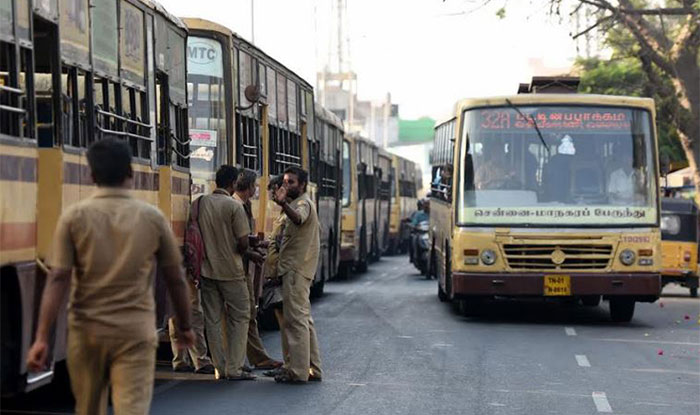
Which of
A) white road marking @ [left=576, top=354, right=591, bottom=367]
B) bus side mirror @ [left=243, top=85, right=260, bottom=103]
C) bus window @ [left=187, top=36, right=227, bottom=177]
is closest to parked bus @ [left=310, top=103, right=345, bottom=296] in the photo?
bus side mirror @ [left=243, top=85, right=260, bottom=103]

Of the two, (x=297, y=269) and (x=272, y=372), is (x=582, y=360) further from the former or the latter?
(x=297, y=269)

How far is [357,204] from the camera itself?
31.7 meters

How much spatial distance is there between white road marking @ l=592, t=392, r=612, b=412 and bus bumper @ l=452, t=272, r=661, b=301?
6.02m

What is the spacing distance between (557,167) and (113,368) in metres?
A: 12.6

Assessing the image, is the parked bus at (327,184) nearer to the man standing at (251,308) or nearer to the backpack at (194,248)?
the man standing at (251,308)

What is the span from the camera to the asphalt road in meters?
11.1

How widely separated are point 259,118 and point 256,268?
2.42 metres

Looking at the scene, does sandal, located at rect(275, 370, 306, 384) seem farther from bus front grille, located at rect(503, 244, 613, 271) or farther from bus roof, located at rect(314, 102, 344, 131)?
bus roof, located at rect(314, 102, 344, 131)

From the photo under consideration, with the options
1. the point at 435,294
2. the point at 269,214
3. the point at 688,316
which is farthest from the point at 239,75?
the point at 435,294

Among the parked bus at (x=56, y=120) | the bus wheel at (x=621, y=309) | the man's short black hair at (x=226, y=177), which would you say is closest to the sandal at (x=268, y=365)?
the parked bus at (x=56, y=120)

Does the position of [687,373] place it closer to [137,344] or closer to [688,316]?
[688,316]

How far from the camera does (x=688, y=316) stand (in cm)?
2052

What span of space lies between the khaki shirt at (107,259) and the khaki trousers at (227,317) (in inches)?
213

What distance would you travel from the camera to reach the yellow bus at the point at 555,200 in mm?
18156
